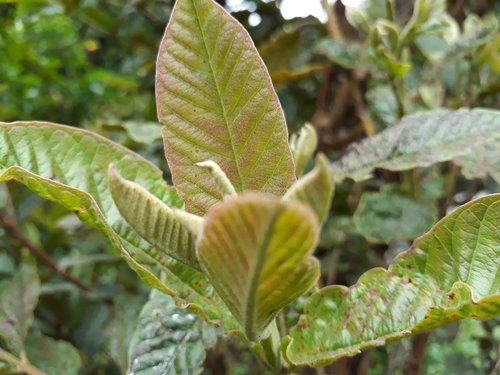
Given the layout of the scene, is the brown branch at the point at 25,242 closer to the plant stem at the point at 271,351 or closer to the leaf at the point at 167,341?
the leaf at the point at 167,341

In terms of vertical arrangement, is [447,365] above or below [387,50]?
below

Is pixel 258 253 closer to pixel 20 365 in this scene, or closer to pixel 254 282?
pixel 254 282

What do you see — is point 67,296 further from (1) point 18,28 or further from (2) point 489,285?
(2) point 489,285

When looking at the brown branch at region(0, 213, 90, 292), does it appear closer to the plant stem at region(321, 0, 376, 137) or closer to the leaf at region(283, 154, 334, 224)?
the plant stem at region(321, 0, 376, 137)

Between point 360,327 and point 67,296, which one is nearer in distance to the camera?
point 360,327

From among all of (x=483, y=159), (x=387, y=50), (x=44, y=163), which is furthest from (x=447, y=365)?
(x=44, y=163)

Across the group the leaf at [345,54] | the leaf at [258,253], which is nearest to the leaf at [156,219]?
the leaf at [258,253]

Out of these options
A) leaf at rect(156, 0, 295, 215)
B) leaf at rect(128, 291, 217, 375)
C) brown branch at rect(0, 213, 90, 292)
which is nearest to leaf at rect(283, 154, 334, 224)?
leaf at rect(156, 0, 295, 215)

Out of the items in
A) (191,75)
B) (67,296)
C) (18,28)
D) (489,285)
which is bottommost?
(67,296)

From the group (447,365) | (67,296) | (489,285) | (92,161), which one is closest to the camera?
(489,285)
